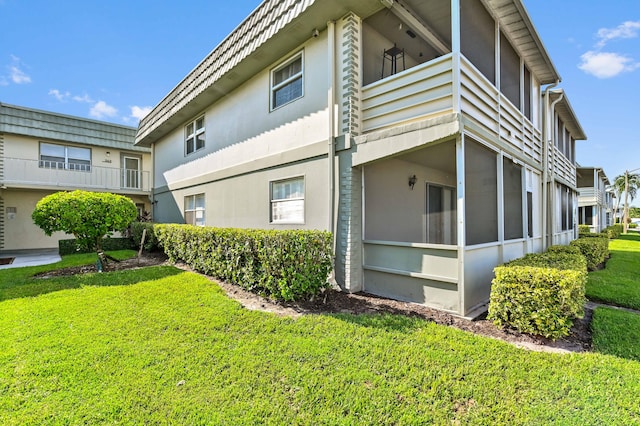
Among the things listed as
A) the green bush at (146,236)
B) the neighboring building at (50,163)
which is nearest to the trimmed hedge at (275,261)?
the green bush at (146,236)

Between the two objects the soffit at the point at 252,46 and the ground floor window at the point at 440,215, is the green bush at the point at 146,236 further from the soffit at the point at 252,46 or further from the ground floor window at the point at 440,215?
the ground floor window at the point at 440,215

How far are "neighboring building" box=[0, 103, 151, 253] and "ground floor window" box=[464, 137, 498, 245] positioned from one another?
49.8 ft

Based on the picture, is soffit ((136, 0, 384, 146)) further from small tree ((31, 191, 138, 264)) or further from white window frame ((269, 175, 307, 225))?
small tree ((31, 191, 138, 264))

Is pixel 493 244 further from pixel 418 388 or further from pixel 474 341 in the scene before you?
pixel 418 388

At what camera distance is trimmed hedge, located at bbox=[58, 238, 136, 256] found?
1169 cm

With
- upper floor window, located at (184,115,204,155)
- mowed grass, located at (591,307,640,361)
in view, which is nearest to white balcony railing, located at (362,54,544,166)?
mowed grass, located at (591,307,640,361)

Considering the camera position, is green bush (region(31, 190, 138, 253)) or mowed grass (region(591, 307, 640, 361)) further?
green bush (region(31, 190, 138, 253))

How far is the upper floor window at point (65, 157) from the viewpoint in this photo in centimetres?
1379

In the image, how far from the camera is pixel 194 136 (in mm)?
11609

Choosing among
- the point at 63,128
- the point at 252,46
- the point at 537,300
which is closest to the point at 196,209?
the point at 252,46

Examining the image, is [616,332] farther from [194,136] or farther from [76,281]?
[194,136]

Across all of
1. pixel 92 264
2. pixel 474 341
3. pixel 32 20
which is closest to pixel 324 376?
pixel 474 341

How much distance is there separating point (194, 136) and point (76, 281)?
674cm

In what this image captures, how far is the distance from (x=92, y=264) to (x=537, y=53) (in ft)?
44.5
